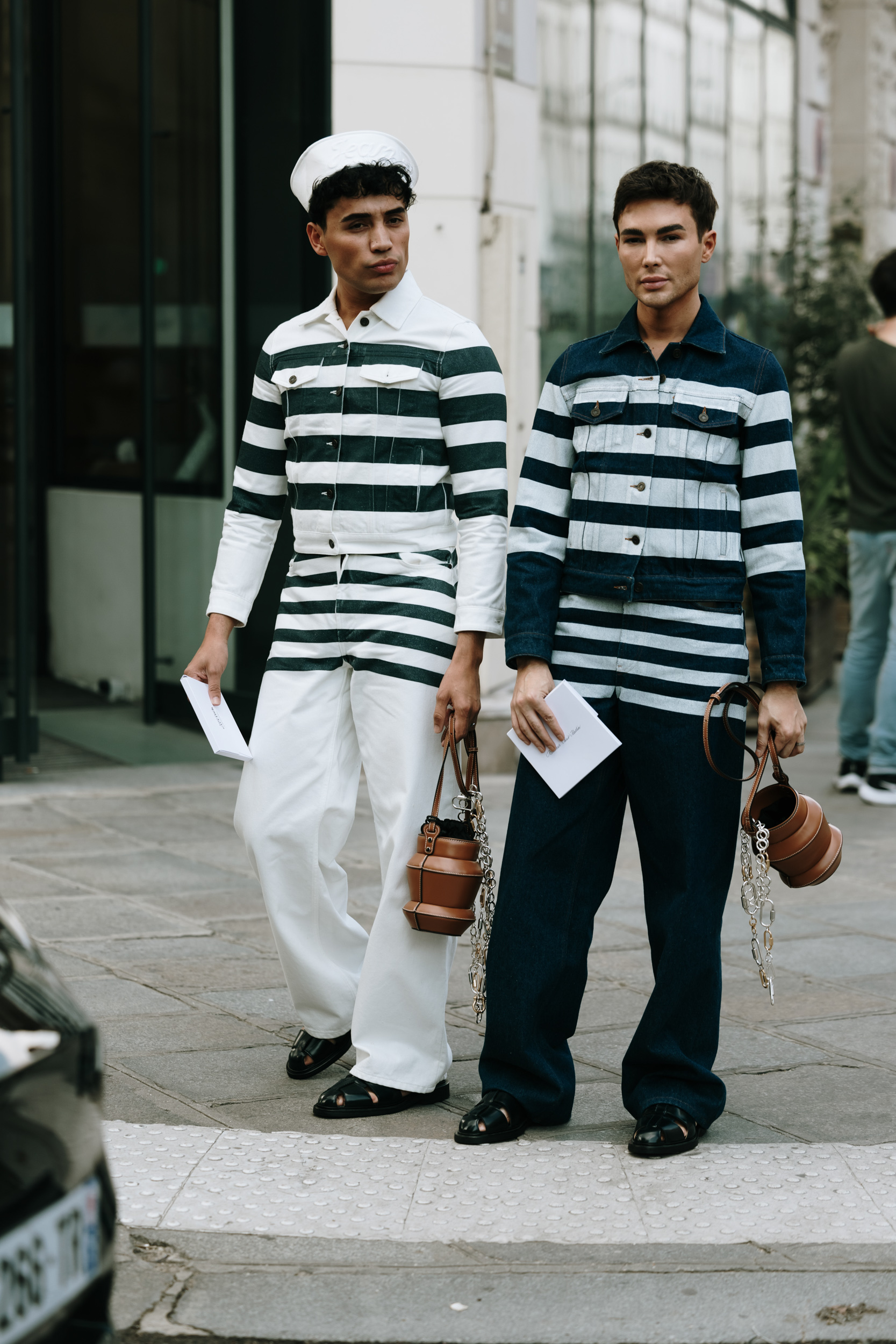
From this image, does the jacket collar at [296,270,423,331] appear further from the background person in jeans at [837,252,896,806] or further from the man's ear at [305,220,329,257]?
the background person in jeans at [837,252,896,806]

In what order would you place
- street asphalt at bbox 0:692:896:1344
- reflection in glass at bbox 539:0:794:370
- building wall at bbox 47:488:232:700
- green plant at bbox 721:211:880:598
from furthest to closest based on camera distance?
1. green plant at bbox 721:211:880:598
2. reflection in glass at bbox 539:0:794:370
3. building wall at bbox 47:488:232:700
4. street asphalt at bbox 0:692:896:1344

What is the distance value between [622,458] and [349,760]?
2.88ft

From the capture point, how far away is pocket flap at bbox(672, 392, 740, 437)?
3.43 m

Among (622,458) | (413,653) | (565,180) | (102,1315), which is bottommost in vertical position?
(102,1315)

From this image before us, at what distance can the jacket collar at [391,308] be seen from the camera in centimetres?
372

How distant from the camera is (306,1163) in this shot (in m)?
3.45

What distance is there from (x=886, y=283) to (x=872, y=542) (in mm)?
1061

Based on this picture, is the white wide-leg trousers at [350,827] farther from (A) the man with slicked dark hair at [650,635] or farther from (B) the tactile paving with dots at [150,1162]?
(B) the tactile paving with dots at [150,1162]

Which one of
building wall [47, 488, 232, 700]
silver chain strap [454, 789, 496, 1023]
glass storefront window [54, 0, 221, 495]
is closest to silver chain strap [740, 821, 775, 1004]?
silver chain strap [454, 789, 496, 1023]

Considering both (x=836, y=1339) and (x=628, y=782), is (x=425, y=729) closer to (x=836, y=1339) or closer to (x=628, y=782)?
(x=628, y=782)

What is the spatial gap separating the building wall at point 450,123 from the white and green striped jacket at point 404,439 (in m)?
3.97

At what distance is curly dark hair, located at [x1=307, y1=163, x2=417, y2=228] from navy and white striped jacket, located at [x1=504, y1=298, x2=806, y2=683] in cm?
54

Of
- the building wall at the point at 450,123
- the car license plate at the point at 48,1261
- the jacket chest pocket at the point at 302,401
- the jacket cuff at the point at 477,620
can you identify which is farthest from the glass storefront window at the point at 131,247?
the car license plate at the point at 48,1261

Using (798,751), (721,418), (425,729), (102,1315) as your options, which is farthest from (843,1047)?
(102,1315)
